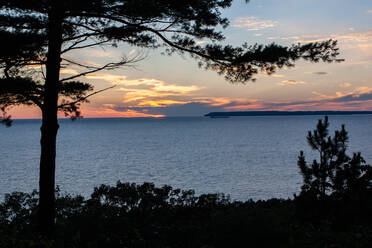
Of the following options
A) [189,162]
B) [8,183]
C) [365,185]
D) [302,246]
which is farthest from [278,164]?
[302,246]

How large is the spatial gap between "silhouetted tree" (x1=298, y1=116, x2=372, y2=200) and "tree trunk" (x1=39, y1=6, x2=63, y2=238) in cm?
640

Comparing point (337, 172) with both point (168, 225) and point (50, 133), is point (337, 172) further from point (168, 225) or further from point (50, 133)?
point (50, 133)

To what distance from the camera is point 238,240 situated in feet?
17.9

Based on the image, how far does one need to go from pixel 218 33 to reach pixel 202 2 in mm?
1079

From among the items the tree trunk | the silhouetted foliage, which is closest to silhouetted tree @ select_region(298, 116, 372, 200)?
the silhouetted foliage

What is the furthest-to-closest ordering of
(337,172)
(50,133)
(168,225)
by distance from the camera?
(168,225)
(337,172)
(50,133)

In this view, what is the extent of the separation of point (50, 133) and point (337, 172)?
7.21 meters

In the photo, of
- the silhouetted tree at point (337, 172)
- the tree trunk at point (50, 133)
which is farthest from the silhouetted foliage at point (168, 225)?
the silhouetted tree at point (337, 172)

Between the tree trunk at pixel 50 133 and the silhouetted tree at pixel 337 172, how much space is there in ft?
21.0

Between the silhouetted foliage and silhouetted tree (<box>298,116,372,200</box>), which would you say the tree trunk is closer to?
the silhouetted foliage

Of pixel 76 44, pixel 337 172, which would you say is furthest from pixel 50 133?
pixel 337 172

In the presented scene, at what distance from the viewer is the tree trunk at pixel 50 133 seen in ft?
25.3

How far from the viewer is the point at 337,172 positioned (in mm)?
8453

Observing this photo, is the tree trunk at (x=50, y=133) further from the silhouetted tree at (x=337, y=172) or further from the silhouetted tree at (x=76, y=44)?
the silhouetted tree at (x=337, y=172)
